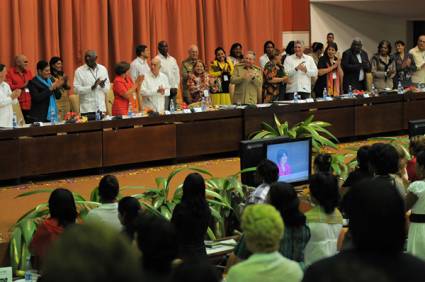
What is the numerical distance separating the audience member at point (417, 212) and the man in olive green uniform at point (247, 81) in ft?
22.2

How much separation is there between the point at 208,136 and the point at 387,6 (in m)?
7.85

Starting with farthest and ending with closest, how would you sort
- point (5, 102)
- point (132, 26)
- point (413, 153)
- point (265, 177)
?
point (132, 26), point (5, 102), point (413, 153), point (265, 177)

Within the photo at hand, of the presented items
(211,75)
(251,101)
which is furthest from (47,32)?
(251,101)

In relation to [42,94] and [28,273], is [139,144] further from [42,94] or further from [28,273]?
[28,273]

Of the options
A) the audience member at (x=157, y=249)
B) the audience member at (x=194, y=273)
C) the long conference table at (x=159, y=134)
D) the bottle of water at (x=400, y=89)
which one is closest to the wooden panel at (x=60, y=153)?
the long conference table at (x=159, y=134)

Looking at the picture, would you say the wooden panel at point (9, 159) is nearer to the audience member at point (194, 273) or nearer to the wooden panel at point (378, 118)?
the wooden panel at point (378, 118)

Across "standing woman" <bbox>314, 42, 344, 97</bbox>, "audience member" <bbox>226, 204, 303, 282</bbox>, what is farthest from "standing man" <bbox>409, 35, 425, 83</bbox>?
"audience member" <bbox>226, 204, 303, 282</bbox>

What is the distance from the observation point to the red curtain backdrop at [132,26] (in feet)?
42.3

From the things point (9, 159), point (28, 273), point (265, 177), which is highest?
point (265, 177)

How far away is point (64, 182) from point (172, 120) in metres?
1.57

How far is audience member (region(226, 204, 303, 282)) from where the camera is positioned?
297cm

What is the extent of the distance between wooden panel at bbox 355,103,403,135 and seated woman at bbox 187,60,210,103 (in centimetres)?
201

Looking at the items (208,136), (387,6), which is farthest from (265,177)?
(387,6)

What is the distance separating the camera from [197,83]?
11367 millimetres
